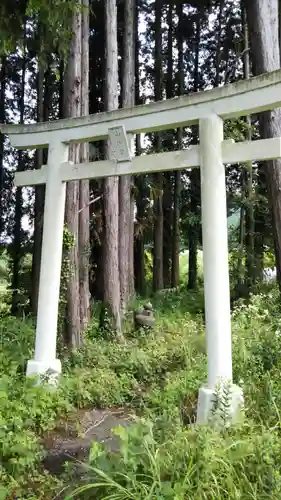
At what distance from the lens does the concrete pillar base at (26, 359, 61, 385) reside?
498 cm

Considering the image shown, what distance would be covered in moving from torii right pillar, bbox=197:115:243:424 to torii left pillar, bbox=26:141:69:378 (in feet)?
6.26

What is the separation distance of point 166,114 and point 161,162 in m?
0.50

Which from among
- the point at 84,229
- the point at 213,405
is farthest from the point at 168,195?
the point at 213,405

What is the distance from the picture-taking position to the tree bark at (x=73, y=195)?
6234 mm

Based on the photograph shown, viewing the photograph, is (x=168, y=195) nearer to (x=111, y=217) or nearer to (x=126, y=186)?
(x=126, y=186)

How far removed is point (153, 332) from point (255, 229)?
245 inches

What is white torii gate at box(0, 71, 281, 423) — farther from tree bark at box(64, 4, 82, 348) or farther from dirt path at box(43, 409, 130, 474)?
tree bark at box(64, 4, 82, 348)

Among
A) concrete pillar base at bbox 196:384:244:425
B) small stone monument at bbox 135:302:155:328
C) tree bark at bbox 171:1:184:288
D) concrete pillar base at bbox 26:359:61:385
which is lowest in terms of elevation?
concrete pillar base at bbox 196:384:244:425

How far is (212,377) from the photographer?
4023 millimetres

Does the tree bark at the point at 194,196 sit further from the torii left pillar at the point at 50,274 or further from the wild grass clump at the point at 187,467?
the wild grass clump at the point at 187,467

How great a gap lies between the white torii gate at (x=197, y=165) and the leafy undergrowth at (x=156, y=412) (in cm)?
41

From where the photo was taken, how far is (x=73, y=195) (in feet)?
21.4

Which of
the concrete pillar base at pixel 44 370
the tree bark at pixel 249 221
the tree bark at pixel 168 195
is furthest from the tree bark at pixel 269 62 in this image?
the tree bark at pixel 168 195

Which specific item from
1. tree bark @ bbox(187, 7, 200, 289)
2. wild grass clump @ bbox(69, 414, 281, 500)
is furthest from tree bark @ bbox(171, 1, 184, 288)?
wild grass clump @ bbox(69, 414, 281, 500)
